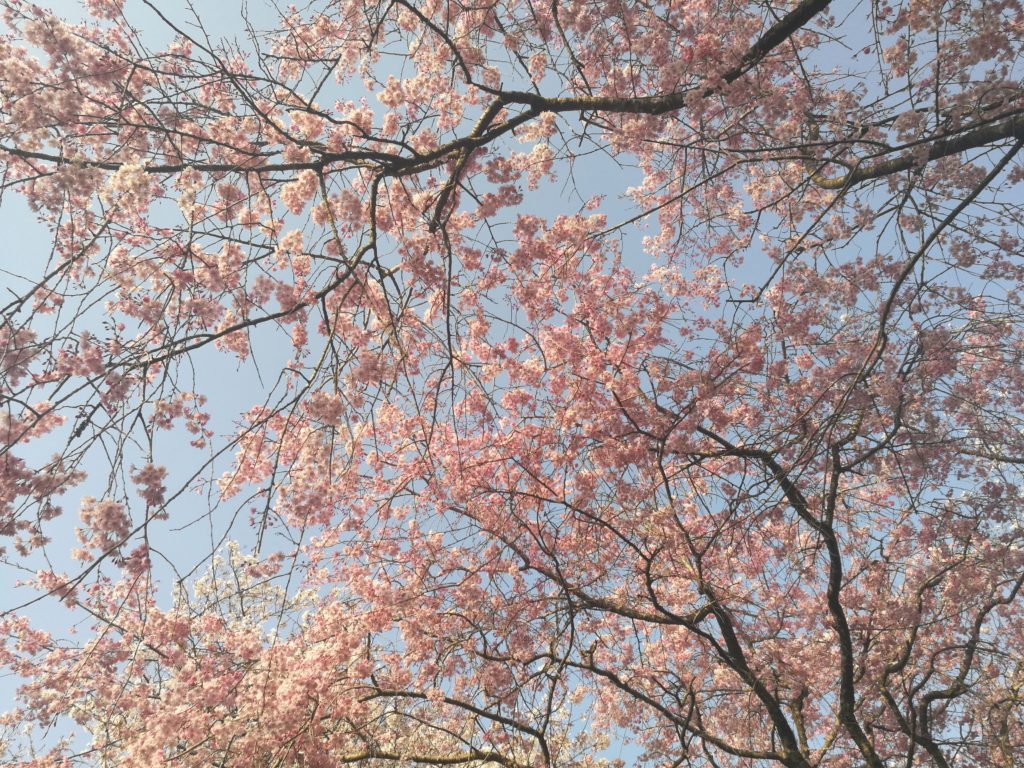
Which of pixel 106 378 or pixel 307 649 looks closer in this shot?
pixel 106 378

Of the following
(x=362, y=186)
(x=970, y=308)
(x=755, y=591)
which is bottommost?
(x=755, y=591)

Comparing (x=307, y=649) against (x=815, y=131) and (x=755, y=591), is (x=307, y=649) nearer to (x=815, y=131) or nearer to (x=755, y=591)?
(x=755, y=591)

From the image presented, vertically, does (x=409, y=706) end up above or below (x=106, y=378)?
below

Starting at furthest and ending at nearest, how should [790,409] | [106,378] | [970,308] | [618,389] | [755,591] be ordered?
[755,591] < [618,389] < [790,409] < [970,308] < [106,378]

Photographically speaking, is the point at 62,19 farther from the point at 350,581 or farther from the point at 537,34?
the point at 350,581

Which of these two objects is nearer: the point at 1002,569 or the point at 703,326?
the point at 1002,569

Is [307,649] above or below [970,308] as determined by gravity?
below

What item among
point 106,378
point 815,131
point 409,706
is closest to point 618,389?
point 815,131

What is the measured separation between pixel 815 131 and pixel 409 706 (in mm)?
7452

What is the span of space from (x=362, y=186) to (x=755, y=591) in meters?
6.94

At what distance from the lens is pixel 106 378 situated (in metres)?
3.48

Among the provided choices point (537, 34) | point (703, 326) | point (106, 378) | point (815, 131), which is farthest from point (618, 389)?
point (106, 378)

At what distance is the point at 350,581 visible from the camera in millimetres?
7062

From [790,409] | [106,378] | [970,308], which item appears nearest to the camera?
[106,378]
